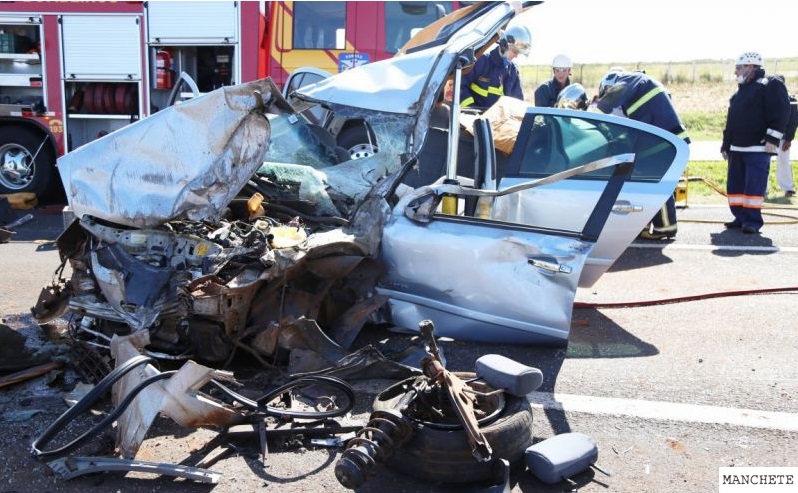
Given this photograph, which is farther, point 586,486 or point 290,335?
point 290,335

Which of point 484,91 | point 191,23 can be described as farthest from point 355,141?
point 191,23

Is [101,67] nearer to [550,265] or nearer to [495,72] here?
[495,72]

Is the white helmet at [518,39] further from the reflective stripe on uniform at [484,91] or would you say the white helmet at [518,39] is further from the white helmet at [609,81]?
the white helmet at [609,81]

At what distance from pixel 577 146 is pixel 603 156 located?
0.20 meters

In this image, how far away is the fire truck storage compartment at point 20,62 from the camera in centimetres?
984

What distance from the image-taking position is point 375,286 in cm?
456

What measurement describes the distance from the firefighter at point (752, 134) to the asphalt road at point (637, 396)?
1826 mm

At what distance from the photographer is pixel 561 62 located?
30.9 ft

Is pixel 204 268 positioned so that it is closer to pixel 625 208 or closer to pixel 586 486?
pixel 586 486

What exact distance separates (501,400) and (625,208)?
251 cm

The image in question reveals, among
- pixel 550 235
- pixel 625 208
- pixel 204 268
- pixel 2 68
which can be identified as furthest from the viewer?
pixel 2 68

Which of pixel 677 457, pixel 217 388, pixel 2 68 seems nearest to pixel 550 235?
pixel 677 457

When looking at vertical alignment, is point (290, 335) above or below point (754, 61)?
below

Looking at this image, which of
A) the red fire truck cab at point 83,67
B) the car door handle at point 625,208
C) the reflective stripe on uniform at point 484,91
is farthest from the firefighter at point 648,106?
the red fire truck cab at point 83,67
